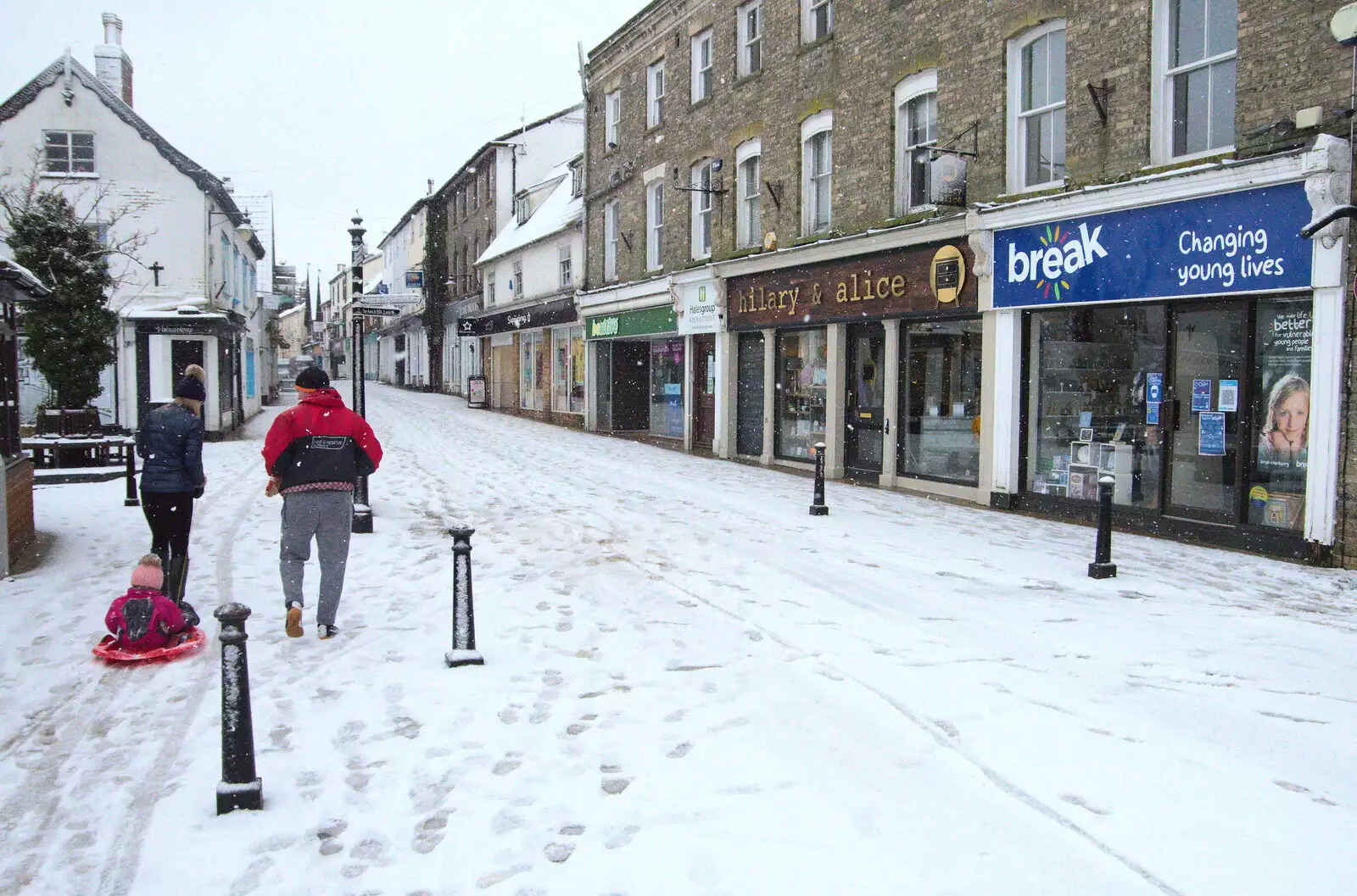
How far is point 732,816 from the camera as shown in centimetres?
405

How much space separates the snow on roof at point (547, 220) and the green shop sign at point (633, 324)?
395 cm

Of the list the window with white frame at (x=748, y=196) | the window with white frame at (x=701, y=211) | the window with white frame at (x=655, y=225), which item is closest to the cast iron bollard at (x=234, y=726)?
the window with white frame at (x=748, y=196)

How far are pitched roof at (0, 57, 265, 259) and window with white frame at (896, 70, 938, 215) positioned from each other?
17.6m

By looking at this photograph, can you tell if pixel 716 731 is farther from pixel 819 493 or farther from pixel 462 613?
pixel 819 493

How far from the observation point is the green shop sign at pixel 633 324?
22.5 m

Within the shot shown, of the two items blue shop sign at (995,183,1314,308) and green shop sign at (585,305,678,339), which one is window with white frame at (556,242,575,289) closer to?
green shop sign at (585,305,678,339)

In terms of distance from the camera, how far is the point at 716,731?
501 centimetres

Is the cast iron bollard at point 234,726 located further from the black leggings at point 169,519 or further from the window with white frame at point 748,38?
the window with white frame at point 748,38

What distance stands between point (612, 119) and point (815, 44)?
10.1 meters

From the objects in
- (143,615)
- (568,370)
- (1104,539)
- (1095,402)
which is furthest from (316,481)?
(568,370)

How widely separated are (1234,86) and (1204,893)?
938 cm

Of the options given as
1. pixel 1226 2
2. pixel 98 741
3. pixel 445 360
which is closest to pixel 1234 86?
pixel 1226 2

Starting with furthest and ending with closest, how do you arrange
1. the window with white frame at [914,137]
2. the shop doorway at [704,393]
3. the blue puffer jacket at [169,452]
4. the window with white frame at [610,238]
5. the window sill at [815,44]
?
the window with white frame at [610,238] → the shop doorway at [704,393] → the window sill at [815,44] → the window with white frame at [914,137] → the blue puffer jacket at [169,452]

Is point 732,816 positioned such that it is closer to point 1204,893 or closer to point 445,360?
point 1204,893
